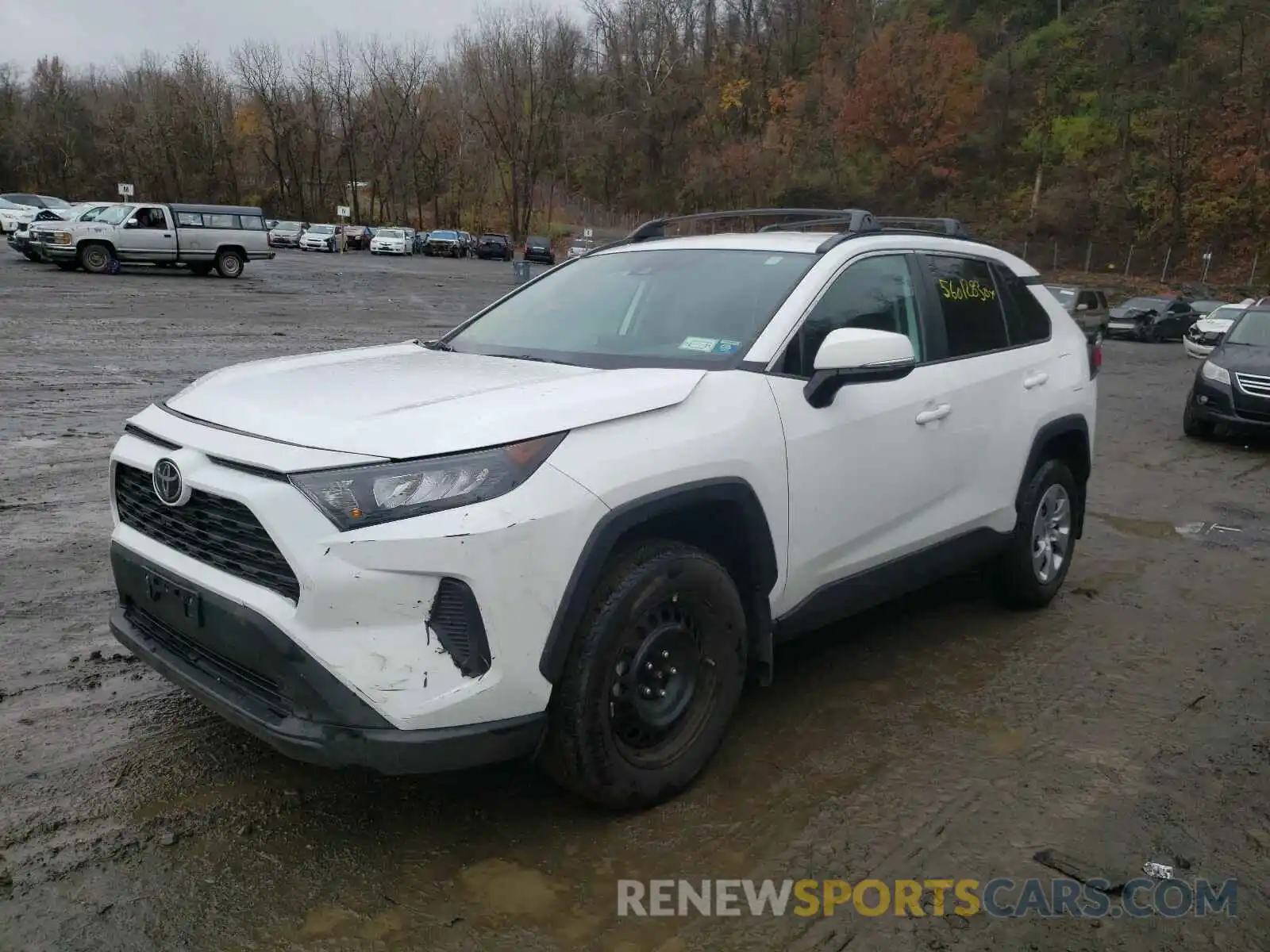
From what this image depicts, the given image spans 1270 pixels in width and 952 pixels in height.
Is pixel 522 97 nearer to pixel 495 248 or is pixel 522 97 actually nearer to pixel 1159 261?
pixel 495 248

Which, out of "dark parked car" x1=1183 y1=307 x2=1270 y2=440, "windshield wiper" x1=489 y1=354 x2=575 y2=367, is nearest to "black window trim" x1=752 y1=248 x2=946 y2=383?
"windshield wiper" x1=489 y1=354 x2=575 y2=367

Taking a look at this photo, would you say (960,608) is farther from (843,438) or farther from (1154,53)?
(1154,53)

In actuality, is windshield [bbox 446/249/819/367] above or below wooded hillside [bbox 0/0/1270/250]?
below

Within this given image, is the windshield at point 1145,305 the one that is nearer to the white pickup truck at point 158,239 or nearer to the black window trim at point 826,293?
the white pickup truck at point 158,239

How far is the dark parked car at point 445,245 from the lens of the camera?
5719 cm

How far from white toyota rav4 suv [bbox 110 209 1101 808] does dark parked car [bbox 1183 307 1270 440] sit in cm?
757

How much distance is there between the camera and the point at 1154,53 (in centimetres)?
5372

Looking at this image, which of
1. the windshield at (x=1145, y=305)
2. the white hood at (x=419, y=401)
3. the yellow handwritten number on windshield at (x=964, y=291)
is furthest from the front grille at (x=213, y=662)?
the windshield at (x=1145, y=305)

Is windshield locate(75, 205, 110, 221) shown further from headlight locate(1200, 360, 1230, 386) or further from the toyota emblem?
the toyota emblem

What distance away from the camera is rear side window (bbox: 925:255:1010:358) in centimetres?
451

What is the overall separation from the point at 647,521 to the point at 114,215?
87.5 ft

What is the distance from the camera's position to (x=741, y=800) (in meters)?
3.35

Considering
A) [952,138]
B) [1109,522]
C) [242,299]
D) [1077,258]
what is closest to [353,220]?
[952,138]

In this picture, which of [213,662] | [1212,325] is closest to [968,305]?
[213,662]
